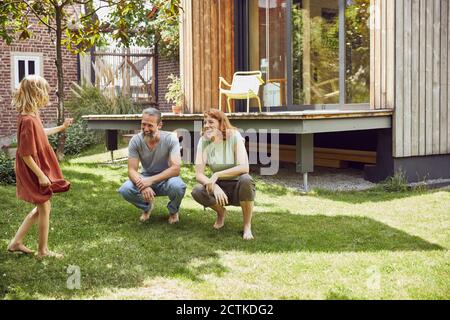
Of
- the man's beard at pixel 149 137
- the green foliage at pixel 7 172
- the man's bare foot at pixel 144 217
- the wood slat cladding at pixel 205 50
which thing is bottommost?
the man's bare foot at pixel 144 217

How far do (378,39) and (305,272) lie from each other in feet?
14.5

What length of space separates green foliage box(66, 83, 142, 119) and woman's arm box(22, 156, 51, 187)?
9563mm

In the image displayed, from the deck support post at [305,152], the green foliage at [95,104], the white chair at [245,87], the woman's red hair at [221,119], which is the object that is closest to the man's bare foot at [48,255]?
the woman's red hair at [221,119]

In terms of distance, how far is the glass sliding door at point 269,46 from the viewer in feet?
32.7

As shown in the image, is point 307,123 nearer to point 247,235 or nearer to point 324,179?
point 324,179

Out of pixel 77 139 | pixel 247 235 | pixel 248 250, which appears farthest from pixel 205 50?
pixel 248 250

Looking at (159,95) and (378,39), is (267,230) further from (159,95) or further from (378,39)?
(159,95)

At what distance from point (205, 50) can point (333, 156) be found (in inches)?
113

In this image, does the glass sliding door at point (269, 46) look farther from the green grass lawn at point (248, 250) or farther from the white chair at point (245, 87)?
the green grass lawn at point (248, 250)

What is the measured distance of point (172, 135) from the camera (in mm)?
5008

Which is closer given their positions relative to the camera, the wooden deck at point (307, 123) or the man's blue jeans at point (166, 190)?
the man's blue jeans at point (166, 190)

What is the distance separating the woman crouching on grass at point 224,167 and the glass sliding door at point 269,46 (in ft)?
17.5

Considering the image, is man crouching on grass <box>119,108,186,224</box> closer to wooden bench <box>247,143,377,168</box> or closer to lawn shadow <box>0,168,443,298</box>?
lawn shadow <box>0,168,443,298</box>
